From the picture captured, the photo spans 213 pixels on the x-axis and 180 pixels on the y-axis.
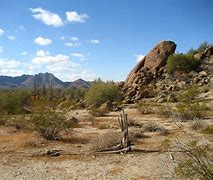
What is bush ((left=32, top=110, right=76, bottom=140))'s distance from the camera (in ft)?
68.8

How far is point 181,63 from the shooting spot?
5838 cm

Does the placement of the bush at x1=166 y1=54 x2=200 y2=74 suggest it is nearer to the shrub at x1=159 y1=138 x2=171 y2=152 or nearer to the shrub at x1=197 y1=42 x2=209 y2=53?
the shrub at x1=197 y1=42 x2=209 y2=53

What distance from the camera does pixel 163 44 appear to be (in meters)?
65.1

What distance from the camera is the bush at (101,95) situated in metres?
49.6

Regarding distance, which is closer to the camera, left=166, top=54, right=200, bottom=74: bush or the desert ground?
the desert ground

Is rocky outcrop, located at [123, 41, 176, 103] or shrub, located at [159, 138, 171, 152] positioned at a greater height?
rocky outcrop, located at [123, 41, 176, 103]

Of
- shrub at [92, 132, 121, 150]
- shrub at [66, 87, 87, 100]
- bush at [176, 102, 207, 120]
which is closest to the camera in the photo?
shrub at [92, 132, 121, 150]

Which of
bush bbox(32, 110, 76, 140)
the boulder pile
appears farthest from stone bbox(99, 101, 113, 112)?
bush bbox(32, 110, 76, 140)

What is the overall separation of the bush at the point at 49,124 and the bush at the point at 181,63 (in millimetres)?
38732

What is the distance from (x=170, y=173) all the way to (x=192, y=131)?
1022 cm

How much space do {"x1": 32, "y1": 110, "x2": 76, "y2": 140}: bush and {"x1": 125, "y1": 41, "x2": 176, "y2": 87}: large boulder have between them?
1530 inches

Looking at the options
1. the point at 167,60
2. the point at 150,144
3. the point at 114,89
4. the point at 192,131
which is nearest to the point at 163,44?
the point at 167,60

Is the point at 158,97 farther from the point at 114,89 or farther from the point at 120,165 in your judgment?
the point at 120,165

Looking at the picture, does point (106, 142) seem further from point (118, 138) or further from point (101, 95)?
point (101, 95)
